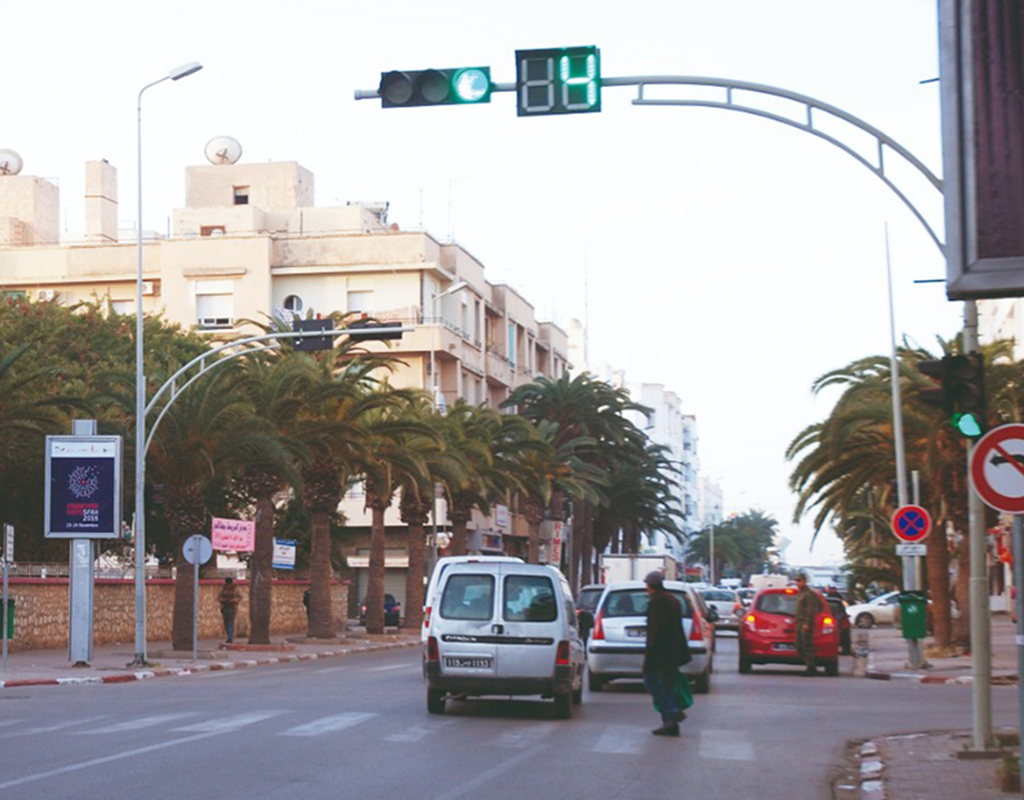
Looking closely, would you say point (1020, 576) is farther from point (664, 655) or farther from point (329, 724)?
point (329, 724)

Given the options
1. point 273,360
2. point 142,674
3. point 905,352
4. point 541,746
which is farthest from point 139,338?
point 541,746

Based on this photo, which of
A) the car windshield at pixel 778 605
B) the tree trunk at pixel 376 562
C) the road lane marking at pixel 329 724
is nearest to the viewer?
the road lane marking at pixel 329 724

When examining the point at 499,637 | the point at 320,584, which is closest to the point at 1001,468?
the point at 499,637

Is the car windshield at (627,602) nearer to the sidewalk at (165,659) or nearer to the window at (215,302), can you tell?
the sidewalk at (165,659)

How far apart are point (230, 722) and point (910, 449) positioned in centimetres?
2384

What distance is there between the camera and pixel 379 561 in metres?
55.0

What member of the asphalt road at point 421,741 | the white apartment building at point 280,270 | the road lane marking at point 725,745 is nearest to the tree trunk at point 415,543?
the white apartment building at point 280,270

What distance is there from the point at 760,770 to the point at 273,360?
120 feet

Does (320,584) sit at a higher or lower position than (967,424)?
lower

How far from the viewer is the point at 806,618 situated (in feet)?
103

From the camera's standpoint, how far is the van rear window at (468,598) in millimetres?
20547

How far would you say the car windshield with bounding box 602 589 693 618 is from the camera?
26.4 metres

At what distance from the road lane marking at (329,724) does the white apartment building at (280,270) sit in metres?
57.8

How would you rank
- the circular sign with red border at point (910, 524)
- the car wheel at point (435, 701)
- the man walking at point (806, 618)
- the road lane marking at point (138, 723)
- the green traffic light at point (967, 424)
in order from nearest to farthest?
the green traffic light at point (967, 424)
the road lane marking at point (138, 723)
the car wheel at point (435, 701)
the man walking at point (806, 618)
the circular sign with red border at point (910, 524)
